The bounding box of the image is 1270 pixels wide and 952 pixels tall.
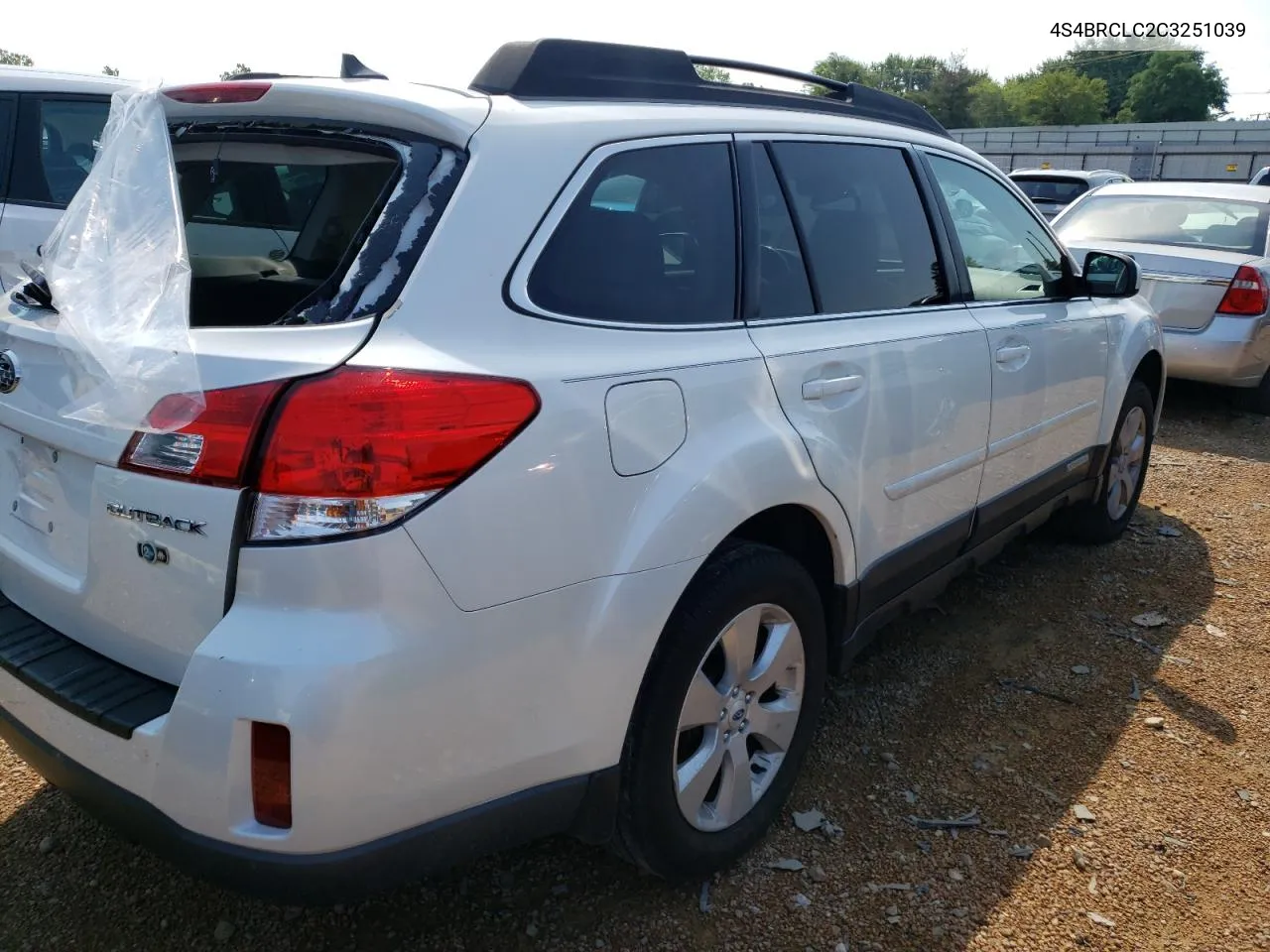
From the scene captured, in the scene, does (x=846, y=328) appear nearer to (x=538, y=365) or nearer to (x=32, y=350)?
(x=538, y=365)

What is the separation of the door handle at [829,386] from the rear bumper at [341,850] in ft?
3.28

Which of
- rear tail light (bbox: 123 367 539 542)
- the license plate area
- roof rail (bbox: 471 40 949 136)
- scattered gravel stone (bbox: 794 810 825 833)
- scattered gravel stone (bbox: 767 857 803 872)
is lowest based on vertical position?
scattered gravel stone (bbox: 767 857 803 872)

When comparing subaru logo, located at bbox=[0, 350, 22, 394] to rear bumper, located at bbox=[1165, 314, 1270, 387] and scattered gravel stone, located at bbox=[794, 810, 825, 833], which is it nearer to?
scattered gravel stone, located at bbox=[794, 810, 825, 833]

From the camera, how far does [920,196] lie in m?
3.18

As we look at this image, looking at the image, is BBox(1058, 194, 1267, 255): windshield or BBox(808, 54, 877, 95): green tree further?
BBox(808, 54, 877, 95): green tree

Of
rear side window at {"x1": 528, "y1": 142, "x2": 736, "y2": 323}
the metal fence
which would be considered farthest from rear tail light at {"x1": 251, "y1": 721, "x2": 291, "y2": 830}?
the metal fence

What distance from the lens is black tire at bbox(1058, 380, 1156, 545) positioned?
4547mm

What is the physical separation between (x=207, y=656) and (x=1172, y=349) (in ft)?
23.5

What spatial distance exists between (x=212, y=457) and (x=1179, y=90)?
10450 cm

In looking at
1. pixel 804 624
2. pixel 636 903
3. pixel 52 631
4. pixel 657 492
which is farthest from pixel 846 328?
pixel 52 631

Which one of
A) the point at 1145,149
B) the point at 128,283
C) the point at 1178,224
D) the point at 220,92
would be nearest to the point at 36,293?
the point at 128,283

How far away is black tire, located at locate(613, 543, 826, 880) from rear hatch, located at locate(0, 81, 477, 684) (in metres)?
0.87

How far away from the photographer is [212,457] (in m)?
1.67

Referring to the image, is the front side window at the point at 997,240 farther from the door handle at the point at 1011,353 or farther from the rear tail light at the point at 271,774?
the rear tail light at the point at 271,774
